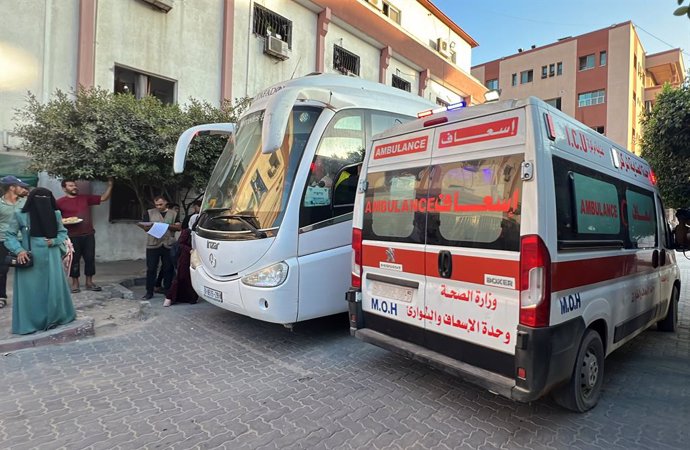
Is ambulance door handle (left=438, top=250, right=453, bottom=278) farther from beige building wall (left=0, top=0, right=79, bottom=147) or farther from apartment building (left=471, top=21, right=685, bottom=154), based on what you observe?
apartment building (left=471, top=21, right=685, bottom=154)

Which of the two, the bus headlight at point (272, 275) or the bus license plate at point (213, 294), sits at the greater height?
the bus headlight at point (272, 275)

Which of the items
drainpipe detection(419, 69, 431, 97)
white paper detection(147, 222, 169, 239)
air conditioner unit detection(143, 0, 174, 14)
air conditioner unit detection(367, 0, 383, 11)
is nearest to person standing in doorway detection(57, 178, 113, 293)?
white paper detection(147, 222, 169, 239)

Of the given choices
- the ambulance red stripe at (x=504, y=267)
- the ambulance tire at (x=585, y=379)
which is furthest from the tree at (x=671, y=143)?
the ambulance tire at (x=585, y=379)

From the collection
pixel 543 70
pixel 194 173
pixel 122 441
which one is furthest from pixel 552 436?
pixel 543 70

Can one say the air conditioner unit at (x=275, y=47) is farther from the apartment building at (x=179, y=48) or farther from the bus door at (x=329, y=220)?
the bus door at (x=329, y=220)

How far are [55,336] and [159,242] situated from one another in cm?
241

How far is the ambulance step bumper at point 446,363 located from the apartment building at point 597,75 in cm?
3289

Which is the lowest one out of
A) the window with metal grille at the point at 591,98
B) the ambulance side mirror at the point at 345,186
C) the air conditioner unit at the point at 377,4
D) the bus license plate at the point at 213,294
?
the bus license plate at the point at 213,294

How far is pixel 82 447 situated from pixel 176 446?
0.60 metres

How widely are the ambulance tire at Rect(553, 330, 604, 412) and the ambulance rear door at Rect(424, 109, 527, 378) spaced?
0.66m

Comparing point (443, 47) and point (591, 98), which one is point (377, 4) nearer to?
point (443, 47)

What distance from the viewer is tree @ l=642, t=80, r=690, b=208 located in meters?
7.04

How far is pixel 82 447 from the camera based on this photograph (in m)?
2.76

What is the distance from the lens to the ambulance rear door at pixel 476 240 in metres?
2.96
